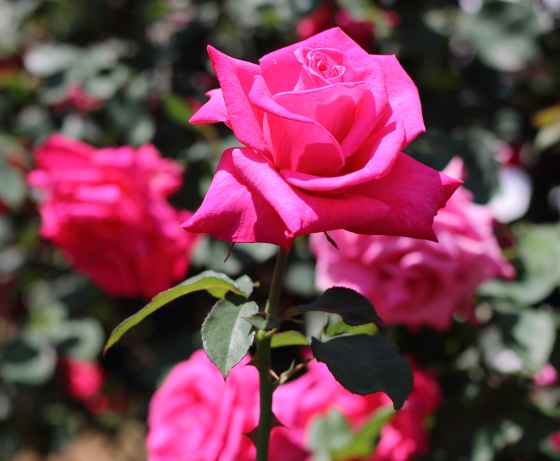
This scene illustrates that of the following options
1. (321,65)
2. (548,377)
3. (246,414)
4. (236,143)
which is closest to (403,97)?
(321,65)

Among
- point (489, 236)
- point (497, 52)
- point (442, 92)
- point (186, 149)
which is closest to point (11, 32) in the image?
point (186, 149)

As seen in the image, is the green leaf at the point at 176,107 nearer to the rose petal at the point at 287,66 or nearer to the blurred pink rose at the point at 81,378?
the rose petal at the point at 287,66

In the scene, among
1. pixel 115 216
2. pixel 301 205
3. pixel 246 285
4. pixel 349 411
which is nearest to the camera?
pixel 301 205

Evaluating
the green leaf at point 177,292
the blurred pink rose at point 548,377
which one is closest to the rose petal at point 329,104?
the green leaf at point 177,292

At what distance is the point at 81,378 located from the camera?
1.48 metres

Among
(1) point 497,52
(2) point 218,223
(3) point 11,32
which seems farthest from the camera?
(3) point 11,32

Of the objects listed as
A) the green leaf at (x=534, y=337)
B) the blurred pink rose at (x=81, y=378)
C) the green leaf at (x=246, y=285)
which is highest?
the green leaf at (x=246, y=285)

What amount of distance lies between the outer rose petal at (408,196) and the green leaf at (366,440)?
315 millimetres

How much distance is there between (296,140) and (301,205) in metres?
0.05

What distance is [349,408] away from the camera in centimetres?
66

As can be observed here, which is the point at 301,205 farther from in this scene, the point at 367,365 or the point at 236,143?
the point at 236,143

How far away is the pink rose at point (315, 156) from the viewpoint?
11.9 inches

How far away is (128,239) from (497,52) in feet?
2.28

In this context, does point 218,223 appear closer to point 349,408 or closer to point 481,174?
point 349,408
